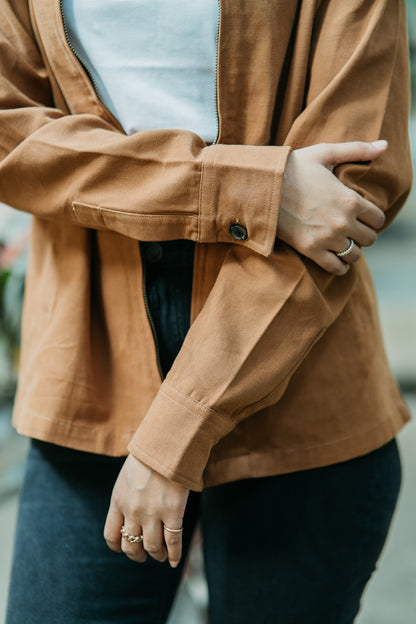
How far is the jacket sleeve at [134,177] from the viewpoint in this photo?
2.18 feet

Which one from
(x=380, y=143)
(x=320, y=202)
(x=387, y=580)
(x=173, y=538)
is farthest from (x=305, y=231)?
(x=387, y=580)

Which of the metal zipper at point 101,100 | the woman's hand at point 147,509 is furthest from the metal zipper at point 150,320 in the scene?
the woman's hand at point 147,509

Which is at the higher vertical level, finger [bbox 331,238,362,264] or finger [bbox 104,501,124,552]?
finger [bbox 331,238,362,264]

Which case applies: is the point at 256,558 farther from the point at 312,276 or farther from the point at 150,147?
the point at 150,147

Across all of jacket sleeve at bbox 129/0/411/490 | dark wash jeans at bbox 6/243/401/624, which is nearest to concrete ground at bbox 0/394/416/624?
dark wash jeans at bbox 6/243/401/624

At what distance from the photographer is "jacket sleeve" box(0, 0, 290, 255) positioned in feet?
2.18

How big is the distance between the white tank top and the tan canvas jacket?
0.07 ft

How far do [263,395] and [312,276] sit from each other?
0.14 m

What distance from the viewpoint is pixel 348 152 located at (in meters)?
0.70

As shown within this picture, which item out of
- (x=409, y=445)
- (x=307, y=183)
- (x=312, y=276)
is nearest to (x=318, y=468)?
(x=312, y=276)

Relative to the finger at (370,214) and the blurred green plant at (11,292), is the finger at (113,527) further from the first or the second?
the blurred green plant at (11,292)

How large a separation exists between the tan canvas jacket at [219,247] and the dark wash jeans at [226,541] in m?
0.04

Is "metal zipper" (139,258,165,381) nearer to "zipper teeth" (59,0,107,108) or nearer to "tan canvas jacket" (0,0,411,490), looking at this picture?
"tan canvas jacket" (0,0,411,490)

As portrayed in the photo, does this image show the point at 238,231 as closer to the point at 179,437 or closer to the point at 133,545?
the point at 179,437
